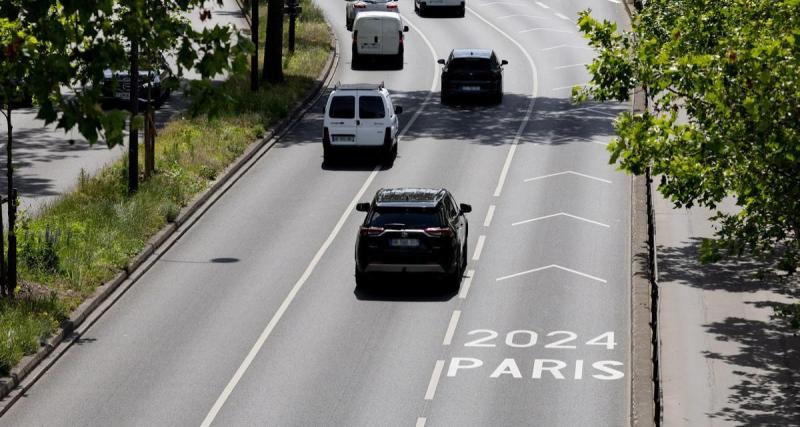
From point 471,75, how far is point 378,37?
28.3 feet

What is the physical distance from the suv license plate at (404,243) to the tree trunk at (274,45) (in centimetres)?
2326

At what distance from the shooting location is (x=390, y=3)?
68.3 m

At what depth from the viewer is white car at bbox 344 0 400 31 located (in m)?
66.7

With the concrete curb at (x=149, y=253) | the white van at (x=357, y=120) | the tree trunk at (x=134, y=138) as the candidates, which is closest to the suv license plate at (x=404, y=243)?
the concrete curb at (x=149, y=253)

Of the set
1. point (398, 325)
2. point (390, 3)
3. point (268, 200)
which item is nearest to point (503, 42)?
point (390, 3)

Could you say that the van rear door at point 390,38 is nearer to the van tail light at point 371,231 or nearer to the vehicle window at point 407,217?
the vehicle window at point 407,217

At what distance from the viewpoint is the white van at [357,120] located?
40.0 metres

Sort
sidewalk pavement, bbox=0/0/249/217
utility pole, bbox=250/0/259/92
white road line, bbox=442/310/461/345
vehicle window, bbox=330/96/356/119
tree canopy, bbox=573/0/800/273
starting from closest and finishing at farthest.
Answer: tree canopy, bbox=573/0/800/273 < white road line, bbox=442/310/461/345 < sidewalk pavement, bbox=0/0/249/217 < vehicle window, bbox=330/96/356/119 < utility pole, bbox=250/0/259/92

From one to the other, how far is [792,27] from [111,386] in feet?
36.8

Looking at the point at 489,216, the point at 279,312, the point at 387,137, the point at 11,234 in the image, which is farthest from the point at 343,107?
the point at 11,234

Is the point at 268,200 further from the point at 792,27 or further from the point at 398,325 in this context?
the point at 792,27

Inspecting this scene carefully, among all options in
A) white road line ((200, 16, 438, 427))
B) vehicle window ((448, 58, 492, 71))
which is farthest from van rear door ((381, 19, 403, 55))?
white road line ((200, 16, 438, 427))

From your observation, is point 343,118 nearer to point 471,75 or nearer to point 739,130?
point 471,75

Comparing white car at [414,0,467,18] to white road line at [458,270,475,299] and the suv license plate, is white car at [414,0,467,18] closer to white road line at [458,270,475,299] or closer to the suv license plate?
white road line at [458,270,475,299]
